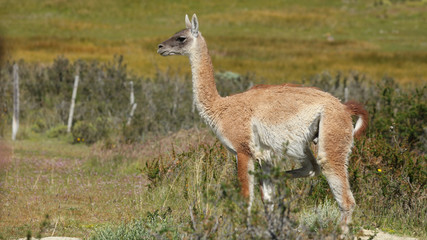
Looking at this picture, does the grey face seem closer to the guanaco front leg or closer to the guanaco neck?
the guanaco neck

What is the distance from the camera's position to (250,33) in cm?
6006

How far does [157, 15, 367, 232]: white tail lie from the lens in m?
6.14

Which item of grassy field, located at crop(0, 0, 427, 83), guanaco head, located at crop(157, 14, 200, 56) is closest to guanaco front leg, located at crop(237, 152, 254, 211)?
guanaco head, located at crop(157, 14, 200, 56)

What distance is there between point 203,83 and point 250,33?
5390cm

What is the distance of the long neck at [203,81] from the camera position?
22.7 ft

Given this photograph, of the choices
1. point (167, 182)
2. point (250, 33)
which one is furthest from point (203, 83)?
point (250, 33)

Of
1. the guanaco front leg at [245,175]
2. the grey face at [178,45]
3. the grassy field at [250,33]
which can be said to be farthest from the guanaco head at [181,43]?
the grassy field at [250,33]

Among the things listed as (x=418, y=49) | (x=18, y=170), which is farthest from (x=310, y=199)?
(x=418, y=49)

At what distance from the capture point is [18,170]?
11453 millimetres

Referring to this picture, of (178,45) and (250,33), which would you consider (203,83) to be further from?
(250,33)

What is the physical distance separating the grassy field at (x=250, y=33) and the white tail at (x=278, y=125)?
1586 centimetres

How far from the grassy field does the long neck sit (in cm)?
1583

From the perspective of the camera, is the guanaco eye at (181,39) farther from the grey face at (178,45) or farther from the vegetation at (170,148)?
the vegetation at (170,148)

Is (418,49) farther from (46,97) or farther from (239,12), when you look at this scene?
(46,97)
